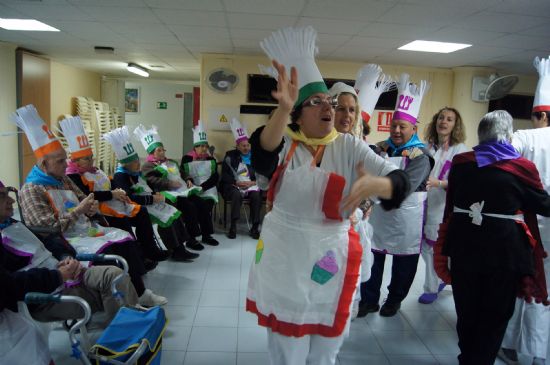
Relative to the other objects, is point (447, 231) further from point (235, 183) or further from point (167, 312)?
point (235, 183)

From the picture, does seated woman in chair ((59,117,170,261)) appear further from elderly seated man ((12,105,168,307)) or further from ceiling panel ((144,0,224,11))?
ceiling panel ((144,0,224,11))

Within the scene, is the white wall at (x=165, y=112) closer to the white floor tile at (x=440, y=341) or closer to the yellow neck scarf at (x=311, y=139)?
the white floor tile at (x=440, y=341)

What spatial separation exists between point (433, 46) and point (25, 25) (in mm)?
4863

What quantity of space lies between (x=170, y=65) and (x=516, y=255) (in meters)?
7.14

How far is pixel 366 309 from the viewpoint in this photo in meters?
2.81

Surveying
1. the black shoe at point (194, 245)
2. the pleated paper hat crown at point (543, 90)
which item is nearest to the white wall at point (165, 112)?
the black shoe at point (194, 245)

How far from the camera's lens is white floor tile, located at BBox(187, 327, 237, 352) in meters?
2.32

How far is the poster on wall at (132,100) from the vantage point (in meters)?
10.1

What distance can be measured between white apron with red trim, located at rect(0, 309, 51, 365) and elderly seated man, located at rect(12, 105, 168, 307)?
0.70 meters

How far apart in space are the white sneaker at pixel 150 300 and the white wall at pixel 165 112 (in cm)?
778

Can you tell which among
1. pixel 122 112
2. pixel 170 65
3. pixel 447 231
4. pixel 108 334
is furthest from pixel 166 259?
pixel 122 112

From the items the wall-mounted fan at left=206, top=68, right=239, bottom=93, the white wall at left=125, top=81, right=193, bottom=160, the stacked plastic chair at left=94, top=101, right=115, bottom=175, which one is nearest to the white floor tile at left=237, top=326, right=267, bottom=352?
the wall-mounted fan at left=206, top=68, right=239, bottom=93

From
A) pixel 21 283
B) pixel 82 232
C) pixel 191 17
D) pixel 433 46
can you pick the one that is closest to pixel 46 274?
pixel 21 283

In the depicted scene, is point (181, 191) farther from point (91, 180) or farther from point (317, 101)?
point (317, 101)
